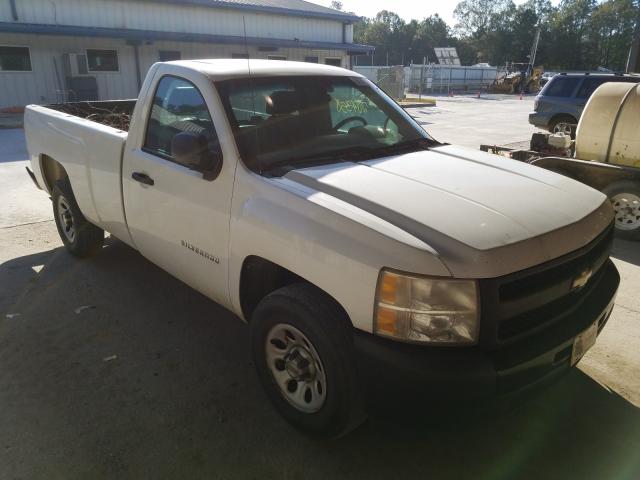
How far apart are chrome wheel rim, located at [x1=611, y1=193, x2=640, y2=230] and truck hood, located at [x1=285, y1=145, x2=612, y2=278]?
11.7 ft

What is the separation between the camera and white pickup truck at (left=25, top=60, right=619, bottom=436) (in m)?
2.06

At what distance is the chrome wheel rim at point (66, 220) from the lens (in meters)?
4.90

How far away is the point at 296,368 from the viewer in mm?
2525

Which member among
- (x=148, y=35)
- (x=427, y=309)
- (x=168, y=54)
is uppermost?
(x=148, y=35)

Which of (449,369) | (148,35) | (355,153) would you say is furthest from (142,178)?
(148,35)

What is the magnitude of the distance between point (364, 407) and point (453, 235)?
0.85 meters

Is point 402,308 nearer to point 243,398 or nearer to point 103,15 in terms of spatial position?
point 243,398

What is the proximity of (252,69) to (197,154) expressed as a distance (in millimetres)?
803

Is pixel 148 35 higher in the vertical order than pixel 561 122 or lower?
higher

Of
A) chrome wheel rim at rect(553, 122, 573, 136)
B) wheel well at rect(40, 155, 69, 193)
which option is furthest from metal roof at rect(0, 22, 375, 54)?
wheel well at rect(40, 155, 69, 193)

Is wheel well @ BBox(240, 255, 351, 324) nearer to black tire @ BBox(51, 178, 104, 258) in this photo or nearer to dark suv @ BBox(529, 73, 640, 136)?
black tire @ BBox(51, 178, 104, 258)

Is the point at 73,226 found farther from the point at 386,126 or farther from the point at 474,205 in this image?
the point at 474,205

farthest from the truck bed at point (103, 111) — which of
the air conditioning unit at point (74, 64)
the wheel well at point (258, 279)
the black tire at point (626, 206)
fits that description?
the air conditioning unit at point (74, 64)

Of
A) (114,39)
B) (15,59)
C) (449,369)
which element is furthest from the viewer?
(114,39)
